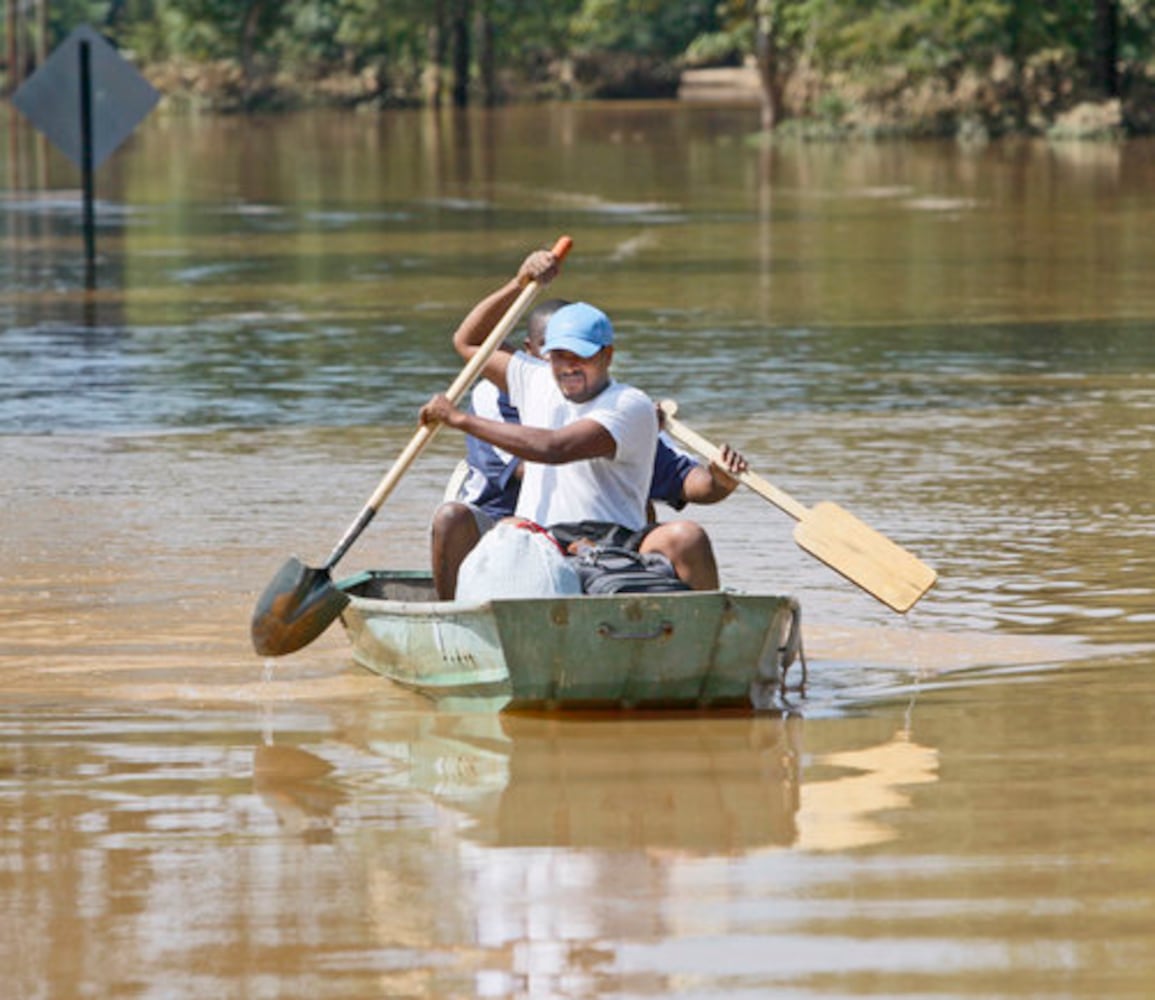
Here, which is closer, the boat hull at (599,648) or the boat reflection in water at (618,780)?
the boat reflection in water at (618,780)

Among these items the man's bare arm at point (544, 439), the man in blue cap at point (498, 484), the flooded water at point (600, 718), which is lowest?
the flooded water at point (600, 718)

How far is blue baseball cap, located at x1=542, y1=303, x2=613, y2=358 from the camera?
9.86 metres

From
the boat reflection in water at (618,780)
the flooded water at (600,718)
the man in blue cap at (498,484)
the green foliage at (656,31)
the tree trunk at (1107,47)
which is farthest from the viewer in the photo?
the green foliage at (656,31)

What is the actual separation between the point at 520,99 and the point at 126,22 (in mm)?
19347

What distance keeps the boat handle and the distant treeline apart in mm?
49120

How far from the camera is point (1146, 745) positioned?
9.09 m

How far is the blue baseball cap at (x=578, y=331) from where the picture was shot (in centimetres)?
986

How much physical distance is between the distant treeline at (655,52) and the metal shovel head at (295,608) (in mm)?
48591

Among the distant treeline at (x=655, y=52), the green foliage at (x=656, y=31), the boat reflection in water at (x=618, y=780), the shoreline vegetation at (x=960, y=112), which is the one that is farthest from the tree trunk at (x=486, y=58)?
the boat reflection in water at (x=618, y=780)

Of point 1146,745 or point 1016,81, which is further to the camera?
point 1016,81

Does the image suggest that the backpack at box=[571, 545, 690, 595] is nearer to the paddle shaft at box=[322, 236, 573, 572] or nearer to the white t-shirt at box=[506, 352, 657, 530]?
the white t-shirt at box=[506, 352, 657, 530]

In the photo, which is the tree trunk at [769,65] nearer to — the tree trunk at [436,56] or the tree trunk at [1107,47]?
the tree trunk at [1107,47]

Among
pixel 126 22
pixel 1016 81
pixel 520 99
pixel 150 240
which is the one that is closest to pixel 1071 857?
pixel 150 240

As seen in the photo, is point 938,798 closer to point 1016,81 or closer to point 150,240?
point 150,240
